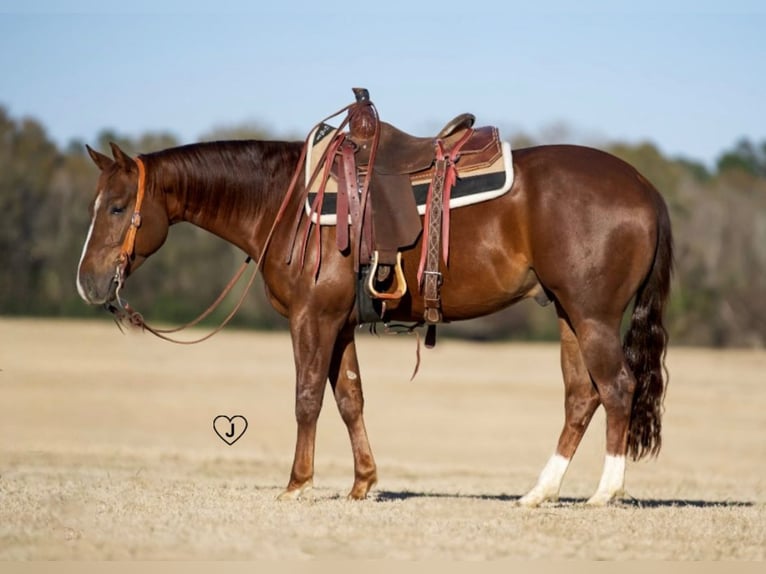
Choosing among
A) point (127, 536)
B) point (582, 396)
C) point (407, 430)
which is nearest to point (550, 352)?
point (407, 430)

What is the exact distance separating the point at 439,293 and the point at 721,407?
20.4 meters

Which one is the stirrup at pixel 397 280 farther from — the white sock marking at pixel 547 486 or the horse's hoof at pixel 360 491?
the white sock marking at pixel 547 486

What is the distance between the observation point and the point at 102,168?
804 centimetres

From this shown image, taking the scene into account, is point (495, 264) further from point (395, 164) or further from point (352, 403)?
point (352, 403)

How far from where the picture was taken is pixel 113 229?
25.8 feet

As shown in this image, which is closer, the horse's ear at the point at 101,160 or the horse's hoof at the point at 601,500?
the horse's hoof at the point at 601,500

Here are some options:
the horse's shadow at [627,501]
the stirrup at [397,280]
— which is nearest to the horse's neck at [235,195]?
the stirrup at [397,280]

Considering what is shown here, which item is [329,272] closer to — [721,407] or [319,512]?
[319,512]

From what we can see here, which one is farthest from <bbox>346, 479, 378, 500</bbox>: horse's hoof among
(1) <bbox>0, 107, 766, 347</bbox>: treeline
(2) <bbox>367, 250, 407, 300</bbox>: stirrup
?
(1) <bbox>0, 107, 766, 347</bbox>: treeline

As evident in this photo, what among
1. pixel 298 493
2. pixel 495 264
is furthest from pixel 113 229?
pixel 495 264

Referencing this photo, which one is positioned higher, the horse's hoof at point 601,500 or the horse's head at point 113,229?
the horse's head at point 113,229

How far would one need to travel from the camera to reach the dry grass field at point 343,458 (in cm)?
609

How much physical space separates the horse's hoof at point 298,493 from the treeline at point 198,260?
80.9ft

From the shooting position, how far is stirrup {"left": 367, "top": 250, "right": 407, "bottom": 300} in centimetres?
756
